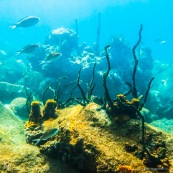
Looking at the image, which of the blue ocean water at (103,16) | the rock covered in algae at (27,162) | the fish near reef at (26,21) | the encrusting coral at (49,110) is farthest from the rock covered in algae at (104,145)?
the blue ocean water at (103,16)

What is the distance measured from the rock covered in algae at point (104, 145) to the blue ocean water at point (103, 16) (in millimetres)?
73167

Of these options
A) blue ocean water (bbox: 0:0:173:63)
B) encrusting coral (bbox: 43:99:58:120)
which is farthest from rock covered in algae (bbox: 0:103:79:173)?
blue ocean water (bbox: 0:0:173:63)

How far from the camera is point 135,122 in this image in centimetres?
365

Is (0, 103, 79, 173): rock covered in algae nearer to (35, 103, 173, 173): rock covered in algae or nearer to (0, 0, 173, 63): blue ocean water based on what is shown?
(35, 103, 173, 173): rock covered in algae

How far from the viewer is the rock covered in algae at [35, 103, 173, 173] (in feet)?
9.77

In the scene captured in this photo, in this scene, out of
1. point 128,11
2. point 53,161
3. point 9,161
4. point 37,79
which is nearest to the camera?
point 9,161

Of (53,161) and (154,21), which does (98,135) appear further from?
(154,21)

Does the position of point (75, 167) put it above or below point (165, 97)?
below

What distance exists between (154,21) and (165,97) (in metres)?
108

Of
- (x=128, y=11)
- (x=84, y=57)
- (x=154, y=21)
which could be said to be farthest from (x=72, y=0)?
(x=84, y=57)

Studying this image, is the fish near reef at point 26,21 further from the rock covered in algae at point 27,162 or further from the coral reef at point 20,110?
the rock covered in algae at point 27,162

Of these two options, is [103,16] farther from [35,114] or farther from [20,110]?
[35,114]

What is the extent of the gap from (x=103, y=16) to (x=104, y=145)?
10233cm

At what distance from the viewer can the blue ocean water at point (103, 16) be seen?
273 feet
